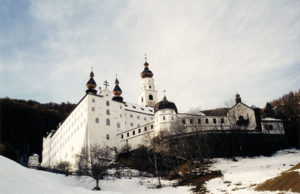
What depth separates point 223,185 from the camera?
2856 centimetres

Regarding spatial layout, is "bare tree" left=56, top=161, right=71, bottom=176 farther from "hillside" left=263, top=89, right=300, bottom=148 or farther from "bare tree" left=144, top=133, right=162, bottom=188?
"hillside" left=263, top=89, right=300, bottom=148

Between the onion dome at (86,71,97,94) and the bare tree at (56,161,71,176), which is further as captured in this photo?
the onion dome at (86,71,97,94)

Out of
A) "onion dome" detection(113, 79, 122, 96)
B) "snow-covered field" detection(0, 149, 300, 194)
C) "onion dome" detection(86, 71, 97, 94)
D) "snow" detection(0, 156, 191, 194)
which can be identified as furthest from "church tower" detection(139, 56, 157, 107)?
"snow" detection(0, 156, 191, 194)

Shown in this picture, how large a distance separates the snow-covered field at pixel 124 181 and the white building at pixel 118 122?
37.5 feet

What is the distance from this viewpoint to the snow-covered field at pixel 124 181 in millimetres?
17673

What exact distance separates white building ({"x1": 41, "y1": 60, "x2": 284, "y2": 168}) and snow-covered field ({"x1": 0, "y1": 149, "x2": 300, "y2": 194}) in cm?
1143

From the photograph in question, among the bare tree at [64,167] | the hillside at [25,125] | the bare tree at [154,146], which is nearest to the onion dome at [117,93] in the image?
the bare tree at [154,146]

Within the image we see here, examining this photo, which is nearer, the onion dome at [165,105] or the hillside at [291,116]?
the hillside at [291,116]

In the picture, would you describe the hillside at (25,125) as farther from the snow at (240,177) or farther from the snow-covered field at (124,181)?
the snow at (240,177)

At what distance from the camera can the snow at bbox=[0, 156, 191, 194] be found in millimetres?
17031

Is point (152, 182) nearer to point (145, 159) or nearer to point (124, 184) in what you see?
point (124, 184)

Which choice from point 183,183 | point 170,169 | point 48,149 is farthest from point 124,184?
point 48,149

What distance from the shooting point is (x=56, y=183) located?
2417 cm

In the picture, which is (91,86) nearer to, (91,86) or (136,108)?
(91,86)
